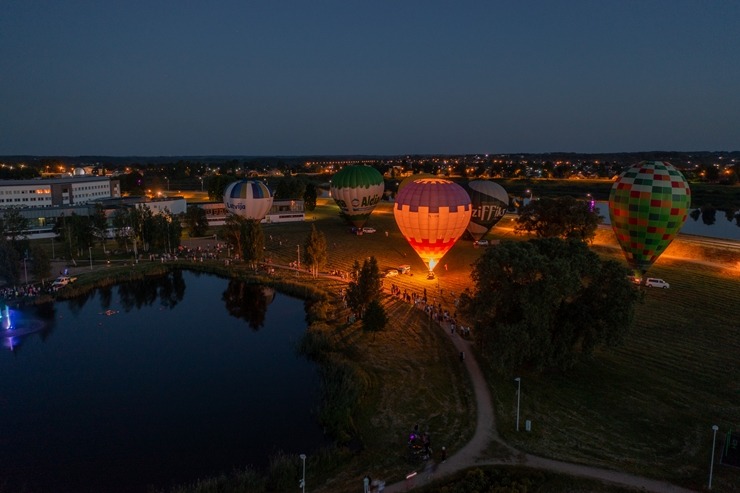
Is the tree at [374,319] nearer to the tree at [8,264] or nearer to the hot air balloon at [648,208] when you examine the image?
the hot air balloon at [648,208]

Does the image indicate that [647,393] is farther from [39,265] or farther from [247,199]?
[247,199]

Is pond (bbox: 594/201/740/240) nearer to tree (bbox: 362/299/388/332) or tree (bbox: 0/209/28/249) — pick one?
tree (bbox: 362/299/388/332)

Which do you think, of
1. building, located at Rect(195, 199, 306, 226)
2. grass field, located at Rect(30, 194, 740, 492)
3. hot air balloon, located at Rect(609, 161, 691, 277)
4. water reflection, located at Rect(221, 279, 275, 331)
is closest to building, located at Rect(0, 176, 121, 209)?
building, located at Rect(195, 199, 306, 226)

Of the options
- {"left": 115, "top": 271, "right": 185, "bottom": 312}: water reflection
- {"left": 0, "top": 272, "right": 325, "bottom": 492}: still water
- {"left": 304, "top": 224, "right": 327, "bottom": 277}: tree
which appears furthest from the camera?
{"left": 304, "top": 224, "right": 327, "bottom": 277}: tree

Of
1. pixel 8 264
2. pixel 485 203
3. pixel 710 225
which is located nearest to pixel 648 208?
pixel 485 203

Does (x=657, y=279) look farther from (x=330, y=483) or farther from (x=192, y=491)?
(x=192, y=491)

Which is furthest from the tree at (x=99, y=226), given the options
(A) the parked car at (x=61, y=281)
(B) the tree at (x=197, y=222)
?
(A) the parked car at (x=61, y=281)
